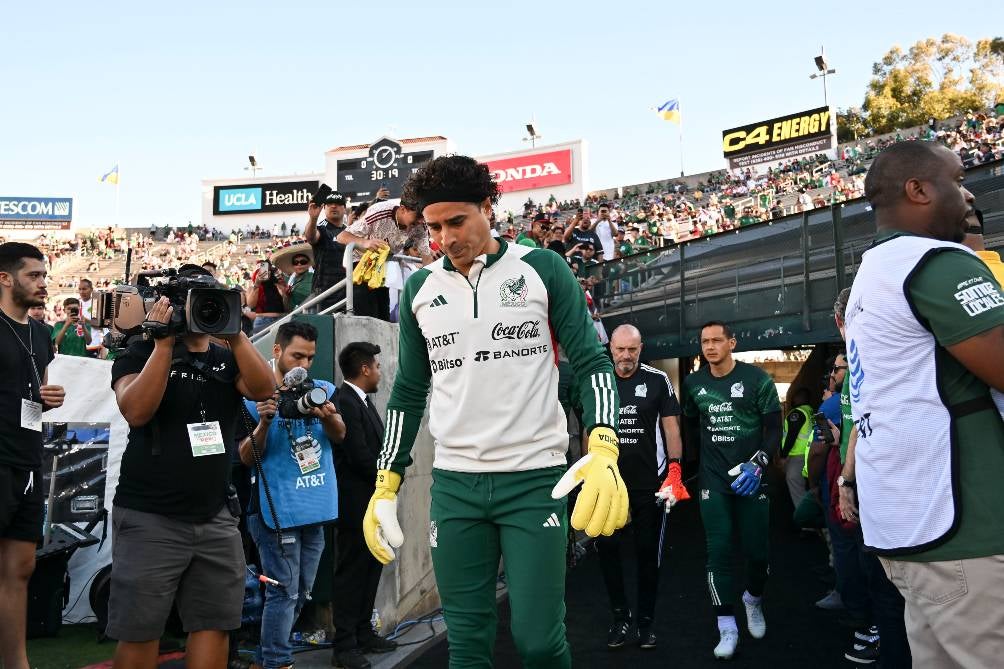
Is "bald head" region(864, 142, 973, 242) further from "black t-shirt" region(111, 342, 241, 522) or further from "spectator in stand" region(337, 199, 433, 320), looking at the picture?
"spectator in stand" region(337, 199, 433, 320)

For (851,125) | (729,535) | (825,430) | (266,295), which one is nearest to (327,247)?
(266,295)

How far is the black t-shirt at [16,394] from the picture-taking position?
14.3 ft

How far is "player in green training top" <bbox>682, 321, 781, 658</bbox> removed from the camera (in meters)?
5.98

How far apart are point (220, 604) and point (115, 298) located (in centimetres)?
139

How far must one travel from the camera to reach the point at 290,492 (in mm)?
5105

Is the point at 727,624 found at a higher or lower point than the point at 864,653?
higher

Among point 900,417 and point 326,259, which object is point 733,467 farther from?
point 326,259

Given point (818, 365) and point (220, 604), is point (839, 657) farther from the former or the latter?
point (818, 365)

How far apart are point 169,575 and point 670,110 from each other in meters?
48.6

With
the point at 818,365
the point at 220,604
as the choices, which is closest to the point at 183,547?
the point at 220,604

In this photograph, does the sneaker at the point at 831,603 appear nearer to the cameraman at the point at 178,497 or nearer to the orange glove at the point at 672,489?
the orange glove at the point at 672,489

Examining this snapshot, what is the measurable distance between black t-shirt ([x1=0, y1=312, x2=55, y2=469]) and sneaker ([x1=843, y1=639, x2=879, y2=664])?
5038 millimetres

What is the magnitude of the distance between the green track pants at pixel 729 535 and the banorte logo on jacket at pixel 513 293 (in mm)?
3604

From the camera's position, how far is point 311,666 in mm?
5641
